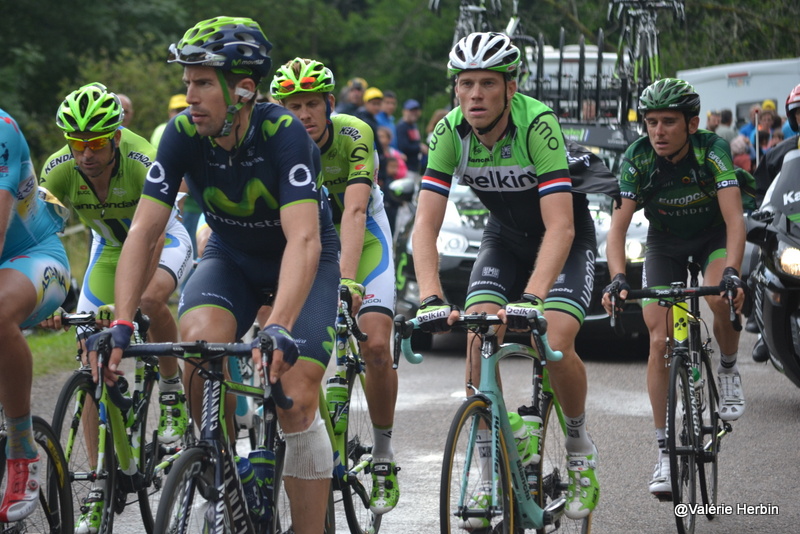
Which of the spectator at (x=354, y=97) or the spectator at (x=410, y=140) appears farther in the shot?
the spectator at (x=410, y=140)

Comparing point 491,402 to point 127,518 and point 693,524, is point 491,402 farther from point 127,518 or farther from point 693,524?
point 127,518

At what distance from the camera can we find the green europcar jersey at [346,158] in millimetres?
6387

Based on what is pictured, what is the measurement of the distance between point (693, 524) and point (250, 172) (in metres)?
3.03

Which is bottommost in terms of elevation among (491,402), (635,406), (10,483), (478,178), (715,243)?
(635,406)

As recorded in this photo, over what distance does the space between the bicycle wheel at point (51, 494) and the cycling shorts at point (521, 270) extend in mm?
1949

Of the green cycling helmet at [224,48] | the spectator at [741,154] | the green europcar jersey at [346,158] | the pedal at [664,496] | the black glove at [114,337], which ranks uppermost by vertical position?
the green cycling helmet at [224,48]

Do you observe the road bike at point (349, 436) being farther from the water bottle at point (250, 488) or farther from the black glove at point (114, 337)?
the black glove at point (114, 337)

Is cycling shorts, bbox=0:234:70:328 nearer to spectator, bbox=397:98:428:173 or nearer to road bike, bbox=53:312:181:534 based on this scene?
road bike, bbox=53:312:181:534

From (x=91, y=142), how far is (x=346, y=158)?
1.33 metres

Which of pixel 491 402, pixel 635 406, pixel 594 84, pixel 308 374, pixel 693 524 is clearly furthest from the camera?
pixel 594 84

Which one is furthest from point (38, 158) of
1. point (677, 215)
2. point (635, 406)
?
point (677, 215)

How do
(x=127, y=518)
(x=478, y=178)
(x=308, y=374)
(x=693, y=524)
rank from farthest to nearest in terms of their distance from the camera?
(x=127, y=518) → (x=693, y=524) → (x=478, y=178) → (x=308, y=374)

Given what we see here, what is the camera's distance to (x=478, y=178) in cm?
560

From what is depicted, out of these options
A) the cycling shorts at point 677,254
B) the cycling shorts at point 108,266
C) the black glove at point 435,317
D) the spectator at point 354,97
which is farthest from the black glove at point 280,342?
the spectator at point 354,97
